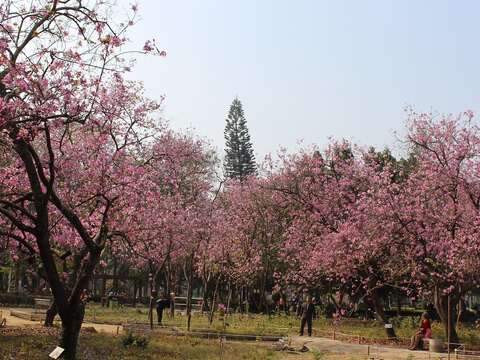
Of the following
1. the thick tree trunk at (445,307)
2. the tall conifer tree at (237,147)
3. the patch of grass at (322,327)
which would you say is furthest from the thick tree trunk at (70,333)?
the tall conifer tree at (237,147)

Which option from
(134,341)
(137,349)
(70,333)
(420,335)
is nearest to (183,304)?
(420,335)

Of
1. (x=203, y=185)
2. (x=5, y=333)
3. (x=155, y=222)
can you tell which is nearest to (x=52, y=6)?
(x=5, y=333)

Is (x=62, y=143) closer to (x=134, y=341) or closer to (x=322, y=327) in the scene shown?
(x=134, y=341)

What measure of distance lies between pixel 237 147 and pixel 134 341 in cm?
3998

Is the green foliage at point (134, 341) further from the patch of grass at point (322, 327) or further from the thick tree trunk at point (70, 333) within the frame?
the patch of grass at point (322, 327)

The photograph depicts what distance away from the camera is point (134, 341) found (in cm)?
1459

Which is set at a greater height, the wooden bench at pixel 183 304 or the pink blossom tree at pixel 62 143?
the pink blossom tree at pixel 62 143

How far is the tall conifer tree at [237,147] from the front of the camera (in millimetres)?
53469

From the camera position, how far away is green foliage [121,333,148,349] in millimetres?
14516

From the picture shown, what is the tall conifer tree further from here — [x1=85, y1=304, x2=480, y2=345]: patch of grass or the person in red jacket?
the person in red jacket

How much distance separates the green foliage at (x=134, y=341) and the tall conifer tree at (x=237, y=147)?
38.1m

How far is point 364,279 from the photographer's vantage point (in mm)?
21953

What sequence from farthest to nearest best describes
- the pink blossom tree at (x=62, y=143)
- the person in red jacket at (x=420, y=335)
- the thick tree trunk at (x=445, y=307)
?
1. the thick tree trunk at (x=445, y=307)
2. the person in red jacket at (x=420, y=335)
3. the pink blossom tree at (x=62, y=143)

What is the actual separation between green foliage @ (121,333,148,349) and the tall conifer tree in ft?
125
